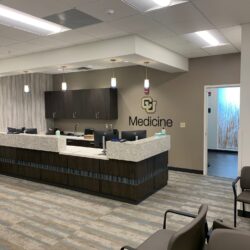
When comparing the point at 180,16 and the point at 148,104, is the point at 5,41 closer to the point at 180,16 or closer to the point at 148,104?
the point at 180,16

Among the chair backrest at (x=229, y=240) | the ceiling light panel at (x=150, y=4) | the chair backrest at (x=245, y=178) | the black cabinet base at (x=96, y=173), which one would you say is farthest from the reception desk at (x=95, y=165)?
the chair backrest at (x=229, y=240)

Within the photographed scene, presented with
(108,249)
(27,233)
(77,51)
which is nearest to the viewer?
(108,249)

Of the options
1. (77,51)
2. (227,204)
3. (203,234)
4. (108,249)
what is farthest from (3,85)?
(203,234)

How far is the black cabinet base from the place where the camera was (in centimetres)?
433

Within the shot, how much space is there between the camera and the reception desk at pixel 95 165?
4285mm

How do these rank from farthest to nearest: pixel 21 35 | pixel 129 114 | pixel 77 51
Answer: pixel 129 114 < pixel 77 51 < pixel 21 35

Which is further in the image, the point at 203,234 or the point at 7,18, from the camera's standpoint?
the point at 7,18

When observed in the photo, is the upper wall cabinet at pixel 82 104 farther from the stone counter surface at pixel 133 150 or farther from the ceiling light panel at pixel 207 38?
the ceiling light panel at pixel 207 38

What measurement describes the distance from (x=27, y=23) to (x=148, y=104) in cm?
401

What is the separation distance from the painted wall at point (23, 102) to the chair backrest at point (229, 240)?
7.09 m

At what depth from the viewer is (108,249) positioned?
2936mm

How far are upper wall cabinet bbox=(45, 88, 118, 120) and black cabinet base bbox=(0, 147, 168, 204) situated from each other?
235 centimetres

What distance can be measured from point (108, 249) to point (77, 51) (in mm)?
3514

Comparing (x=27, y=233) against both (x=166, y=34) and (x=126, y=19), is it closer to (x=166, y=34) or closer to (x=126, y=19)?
(x=126, y=19)
